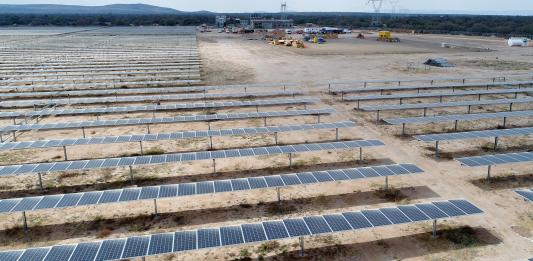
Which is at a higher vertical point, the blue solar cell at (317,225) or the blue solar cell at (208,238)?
the blue solar cell at (317,225)

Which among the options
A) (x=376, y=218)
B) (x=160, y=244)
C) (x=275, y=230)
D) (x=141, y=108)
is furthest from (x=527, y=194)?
(x=141, y=108)

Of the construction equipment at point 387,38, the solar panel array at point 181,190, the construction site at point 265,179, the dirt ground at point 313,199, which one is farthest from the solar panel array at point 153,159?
the construction equipment at point 387,38

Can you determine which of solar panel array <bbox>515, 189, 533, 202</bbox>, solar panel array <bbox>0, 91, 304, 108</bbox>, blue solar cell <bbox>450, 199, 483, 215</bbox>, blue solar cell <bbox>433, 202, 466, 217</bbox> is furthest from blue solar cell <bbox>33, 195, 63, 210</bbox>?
solar panel array <bbox>0, 91, 304, 108</bbox>

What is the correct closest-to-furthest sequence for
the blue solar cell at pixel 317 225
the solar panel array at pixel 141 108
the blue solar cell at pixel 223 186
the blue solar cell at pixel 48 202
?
the blue solar cell at pixel 317 225 → the blue solar cell at pixel 48 202 → the blue solar cell at pixel 223 186 → the solar panel array at pixel 141 108

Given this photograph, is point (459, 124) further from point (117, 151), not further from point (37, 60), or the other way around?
point (37, 60)

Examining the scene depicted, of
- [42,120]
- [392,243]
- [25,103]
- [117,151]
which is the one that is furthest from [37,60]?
[392,243]

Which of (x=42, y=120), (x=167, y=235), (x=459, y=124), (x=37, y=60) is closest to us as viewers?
(x=167, y=235)

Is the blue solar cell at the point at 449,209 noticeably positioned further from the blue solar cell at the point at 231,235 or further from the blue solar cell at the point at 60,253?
the blue solar cell at the point at 60,253
